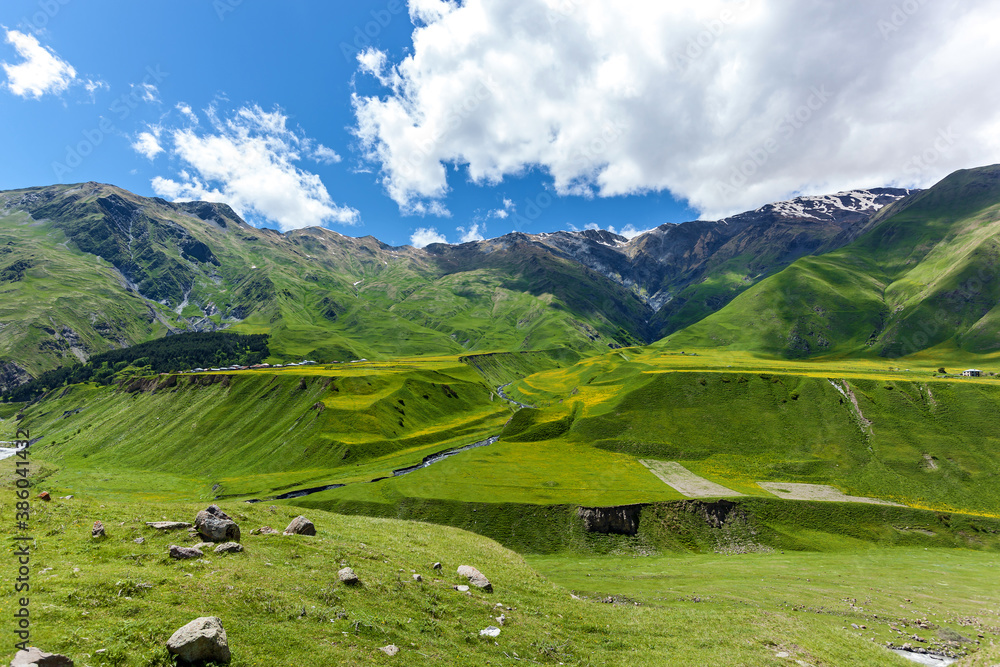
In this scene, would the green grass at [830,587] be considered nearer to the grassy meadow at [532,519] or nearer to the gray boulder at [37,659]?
the grassy meadow at [532,519]

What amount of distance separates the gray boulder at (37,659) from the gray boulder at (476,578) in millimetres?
20947

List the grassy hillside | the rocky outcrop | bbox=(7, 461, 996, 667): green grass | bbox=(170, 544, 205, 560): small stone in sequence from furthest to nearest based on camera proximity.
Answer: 1. the grassy hillside
2. the rocky outcrop
3. bbox=(170, 544, 205, 560): small stone
4. bbox=(7, 461, 996, 667): green grass

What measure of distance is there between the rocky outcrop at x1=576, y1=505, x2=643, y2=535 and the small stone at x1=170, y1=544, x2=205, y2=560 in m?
65.1

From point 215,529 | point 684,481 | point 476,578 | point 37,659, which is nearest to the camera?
point 37,659

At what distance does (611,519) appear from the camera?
7306 cm

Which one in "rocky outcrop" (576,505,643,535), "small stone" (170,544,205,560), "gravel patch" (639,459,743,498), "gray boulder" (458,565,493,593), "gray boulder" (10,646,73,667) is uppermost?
"gray boulder" (10,646,73,667)

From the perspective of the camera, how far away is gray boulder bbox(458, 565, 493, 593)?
27.4 m

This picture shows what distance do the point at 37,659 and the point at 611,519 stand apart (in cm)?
7503

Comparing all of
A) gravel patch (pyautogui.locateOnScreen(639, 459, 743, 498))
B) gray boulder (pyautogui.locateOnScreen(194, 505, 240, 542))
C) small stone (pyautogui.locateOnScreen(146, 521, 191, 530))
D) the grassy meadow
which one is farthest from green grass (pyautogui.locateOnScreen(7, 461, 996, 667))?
gravel patch (pyautogui.locateOnScreen(639, 459, 743, 498))

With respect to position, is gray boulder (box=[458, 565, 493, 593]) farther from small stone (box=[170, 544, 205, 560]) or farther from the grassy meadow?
small stone (box=[170, 544, 205, 560])

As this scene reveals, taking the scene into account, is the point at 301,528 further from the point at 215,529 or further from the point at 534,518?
the point at 534,518

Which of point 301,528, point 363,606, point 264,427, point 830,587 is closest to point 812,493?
point 830,587

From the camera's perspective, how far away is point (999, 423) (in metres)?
98.9

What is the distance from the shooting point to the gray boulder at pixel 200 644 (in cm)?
1320
